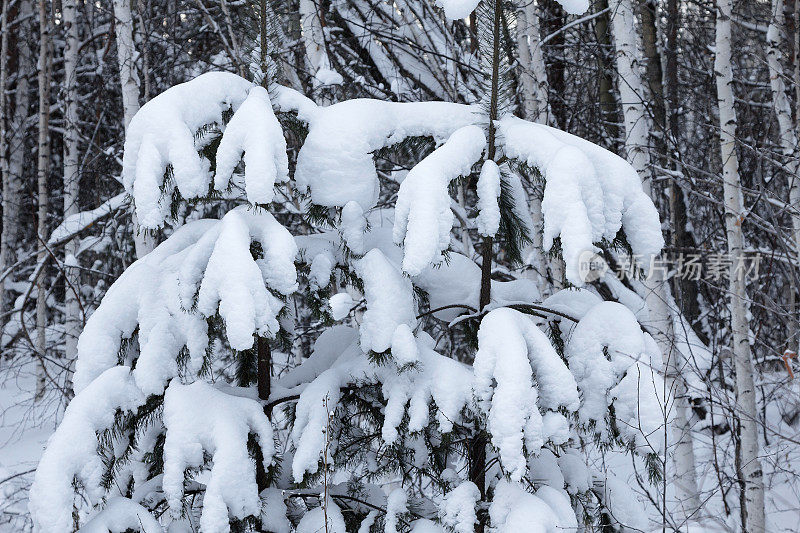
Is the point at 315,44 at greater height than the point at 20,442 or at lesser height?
greater

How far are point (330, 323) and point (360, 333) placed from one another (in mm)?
368

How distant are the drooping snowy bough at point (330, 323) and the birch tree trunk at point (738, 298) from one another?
108 inches

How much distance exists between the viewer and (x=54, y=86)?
1086 centimetres

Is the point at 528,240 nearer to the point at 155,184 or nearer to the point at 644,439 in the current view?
the point at 644,439

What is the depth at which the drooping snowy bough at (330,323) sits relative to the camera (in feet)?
8.35

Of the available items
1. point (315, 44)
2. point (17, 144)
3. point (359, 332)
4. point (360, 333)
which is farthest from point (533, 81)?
point (17, 144)

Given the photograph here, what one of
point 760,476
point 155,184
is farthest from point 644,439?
point 760,476

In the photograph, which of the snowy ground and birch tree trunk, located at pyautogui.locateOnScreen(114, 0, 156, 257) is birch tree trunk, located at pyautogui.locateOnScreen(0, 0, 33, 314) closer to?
the snowy ground

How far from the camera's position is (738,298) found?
523cm

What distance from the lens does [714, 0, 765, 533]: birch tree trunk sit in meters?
5.20

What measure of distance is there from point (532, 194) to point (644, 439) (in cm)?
324

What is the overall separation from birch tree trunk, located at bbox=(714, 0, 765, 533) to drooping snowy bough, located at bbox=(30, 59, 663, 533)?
275 cm
